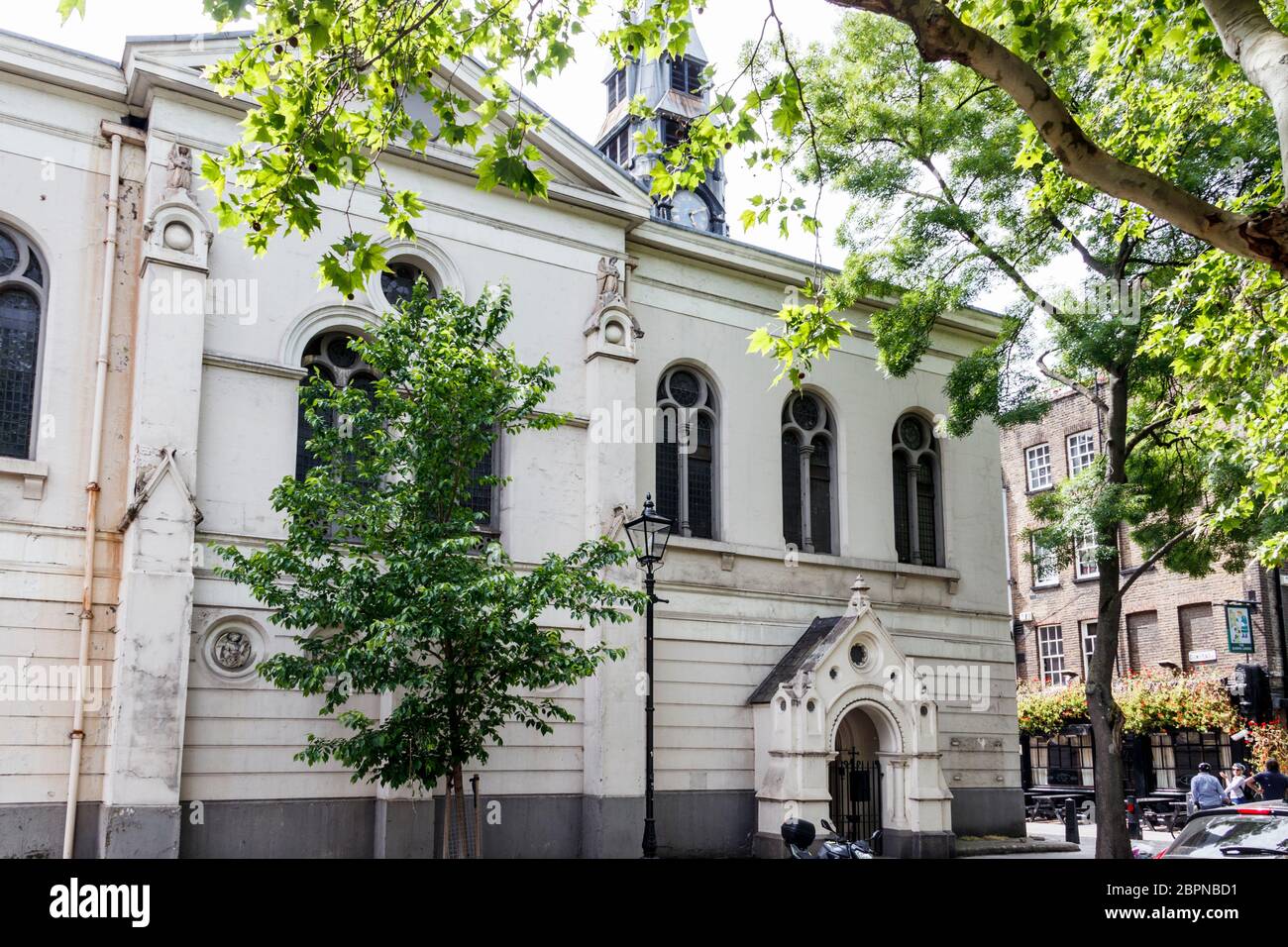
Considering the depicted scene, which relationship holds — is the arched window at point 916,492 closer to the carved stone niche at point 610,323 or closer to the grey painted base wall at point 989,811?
the grey painted base wall at point 989,811

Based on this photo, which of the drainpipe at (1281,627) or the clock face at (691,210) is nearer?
the drainpipe at (1281,627)

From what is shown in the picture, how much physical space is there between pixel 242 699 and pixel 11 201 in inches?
313

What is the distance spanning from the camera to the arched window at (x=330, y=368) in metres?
18.4

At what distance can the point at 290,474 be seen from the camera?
17891 millimetres

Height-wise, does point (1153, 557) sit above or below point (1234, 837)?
above

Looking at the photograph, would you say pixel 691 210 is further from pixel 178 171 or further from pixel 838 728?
pixel 178 171

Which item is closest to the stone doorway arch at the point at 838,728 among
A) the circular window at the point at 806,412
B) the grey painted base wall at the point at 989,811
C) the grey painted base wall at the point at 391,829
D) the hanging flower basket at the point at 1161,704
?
the grey painted base wall at the point at 391,829

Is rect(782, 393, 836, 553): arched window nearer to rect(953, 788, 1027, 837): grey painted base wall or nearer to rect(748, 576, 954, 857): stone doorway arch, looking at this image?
rect(748, 576, 954, 857): stone doorway arch

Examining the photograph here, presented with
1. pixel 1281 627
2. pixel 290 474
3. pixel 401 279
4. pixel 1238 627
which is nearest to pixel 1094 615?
pixel 1238 627

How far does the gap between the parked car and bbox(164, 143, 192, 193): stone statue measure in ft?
51.0

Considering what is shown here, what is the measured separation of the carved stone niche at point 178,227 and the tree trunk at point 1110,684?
1459 cm

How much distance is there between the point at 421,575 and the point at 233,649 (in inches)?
169
